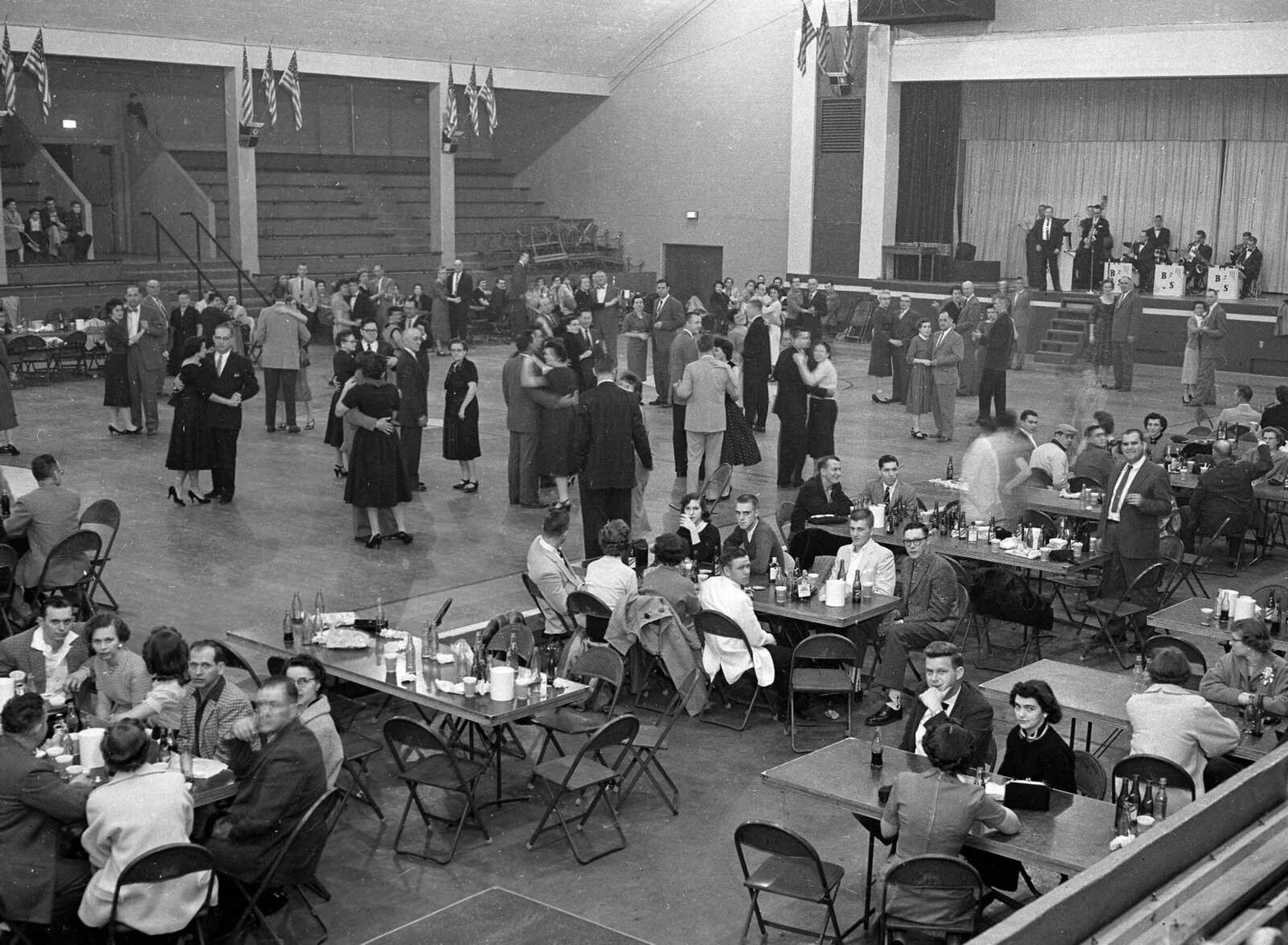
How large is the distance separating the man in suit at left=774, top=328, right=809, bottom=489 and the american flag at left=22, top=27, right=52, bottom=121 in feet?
48.3

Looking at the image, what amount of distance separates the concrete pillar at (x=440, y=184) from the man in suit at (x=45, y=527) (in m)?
21.0

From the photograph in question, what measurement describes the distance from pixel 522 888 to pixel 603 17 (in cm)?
2662

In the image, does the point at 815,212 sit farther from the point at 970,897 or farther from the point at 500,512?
the point at 970,897

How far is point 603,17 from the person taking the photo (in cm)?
3072

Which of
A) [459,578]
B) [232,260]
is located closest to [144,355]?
[459,578]

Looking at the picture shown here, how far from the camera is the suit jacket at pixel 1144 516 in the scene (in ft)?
32.1

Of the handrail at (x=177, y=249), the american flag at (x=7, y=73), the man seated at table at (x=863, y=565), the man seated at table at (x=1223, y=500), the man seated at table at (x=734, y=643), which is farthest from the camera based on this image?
the handrail at (x=177, y=249)

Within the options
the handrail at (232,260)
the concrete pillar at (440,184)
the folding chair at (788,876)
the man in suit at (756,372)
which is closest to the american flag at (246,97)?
the handrail at (232,260)

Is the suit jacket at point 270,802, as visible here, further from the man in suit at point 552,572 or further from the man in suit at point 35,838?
the man in suit at point 552,572

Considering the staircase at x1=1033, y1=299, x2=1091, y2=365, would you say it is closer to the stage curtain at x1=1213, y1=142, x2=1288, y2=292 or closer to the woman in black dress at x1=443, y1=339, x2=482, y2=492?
the stage curtain at x1=1213, y1=142, x2=1288, y2=292

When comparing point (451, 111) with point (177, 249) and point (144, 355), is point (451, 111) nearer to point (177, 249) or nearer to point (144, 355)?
point (177, 249)

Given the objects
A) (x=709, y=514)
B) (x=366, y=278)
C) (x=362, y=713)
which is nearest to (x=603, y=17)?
(x=366, y=278)

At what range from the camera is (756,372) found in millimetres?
17125

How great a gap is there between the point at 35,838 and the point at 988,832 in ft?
11.8
